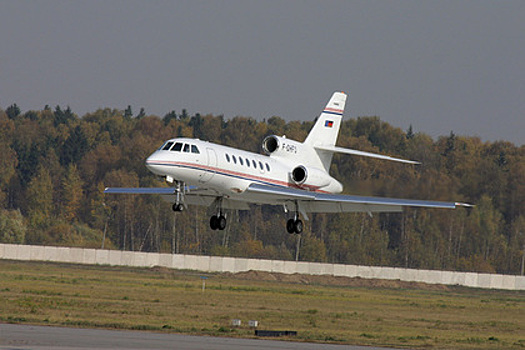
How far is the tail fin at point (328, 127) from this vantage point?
139 ft

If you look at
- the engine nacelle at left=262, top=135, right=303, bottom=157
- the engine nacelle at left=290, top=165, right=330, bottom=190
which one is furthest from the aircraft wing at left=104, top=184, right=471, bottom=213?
the engine nacelle at left=262, top=135, right=303, bottom=157

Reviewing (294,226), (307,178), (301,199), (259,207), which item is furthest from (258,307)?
(259,207)

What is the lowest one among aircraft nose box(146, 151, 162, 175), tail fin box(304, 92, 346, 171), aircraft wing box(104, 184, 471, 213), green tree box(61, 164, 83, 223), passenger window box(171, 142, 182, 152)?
green tree box(61, 164, 83, 223)

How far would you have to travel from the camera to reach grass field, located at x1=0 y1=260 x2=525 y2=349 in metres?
37.1

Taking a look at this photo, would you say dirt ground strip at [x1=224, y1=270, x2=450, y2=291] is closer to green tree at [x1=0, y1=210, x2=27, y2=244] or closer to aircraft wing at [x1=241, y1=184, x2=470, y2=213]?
aircraft wing at [x1=241, y1=184, x2=470, y2=213]

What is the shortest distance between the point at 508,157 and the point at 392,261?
25.8 m

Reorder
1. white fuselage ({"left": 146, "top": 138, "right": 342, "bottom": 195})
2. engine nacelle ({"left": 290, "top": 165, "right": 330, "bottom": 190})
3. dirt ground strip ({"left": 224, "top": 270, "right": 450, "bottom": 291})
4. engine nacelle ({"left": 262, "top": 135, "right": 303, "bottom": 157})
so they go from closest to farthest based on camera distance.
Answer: white fuselage ({"left": 146, "top": 138, "right": 342, "bottom": 195}), engine nacelle ({"left": 290, "top": 165, "right": 330, "bottom": 190}), engine nacelle ({"left": 262, "top": 135, "right": 303, "bottom": 157}), dirt ground strip ({"left": 224, "top": 270, "right": 450, "bottom": 291})

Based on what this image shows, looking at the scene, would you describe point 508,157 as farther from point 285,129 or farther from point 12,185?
point 12,185

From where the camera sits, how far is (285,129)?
126688 millimetres

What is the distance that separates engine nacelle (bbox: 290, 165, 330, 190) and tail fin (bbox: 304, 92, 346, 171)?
107 inches

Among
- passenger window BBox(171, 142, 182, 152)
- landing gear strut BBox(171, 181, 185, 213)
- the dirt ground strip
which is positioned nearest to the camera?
landing gear strut BBox(171, 181, 185, 213)

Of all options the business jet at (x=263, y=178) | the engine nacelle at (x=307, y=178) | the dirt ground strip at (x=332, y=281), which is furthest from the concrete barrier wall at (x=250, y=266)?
the engine nacelle at (x=307, y=178)

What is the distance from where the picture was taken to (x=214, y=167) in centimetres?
3350

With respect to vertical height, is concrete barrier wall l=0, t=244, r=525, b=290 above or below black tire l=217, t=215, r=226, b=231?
below
